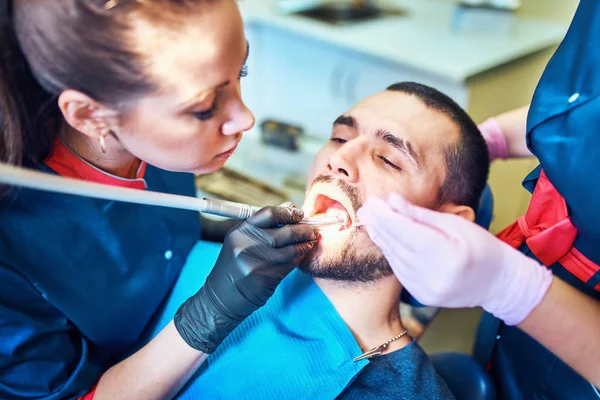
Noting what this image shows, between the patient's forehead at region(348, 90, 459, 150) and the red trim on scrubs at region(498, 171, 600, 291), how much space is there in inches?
9.5

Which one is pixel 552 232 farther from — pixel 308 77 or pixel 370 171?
pixel 308 77

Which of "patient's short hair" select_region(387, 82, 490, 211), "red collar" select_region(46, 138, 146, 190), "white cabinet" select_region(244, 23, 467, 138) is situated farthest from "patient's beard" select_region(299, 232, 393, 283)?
"white cabinet" select_region(244, 23, 467, 138)

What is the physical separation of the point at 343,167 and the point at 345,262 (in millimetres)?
205

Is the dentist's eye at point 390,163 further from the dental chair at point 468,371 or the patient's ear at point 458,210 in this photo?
the dental chair at point 468,371

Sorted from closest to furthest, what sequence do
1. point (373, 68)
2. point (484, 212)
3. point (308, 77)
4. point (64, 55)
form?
point (64, 55) → point (484, 212) → point (373, 68) → point (308, 77)

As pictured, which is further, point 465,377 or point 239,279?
point 465,377

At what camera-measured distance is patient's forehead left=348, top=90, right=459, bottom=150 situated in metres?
1.18

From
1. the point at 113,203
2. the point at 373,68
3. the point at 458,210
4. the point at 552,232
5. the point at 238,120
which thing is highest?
the point at 238,120

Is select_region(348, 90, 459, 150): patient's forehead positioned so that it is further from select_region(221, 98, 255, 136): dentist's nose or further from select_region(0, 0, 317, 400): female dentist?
select_region(221, 98, 255, 136): dentist's nose

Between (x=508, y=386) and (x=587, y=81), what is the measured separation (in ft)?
2.41

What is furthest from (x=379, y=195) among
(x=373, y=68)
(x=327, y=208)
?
(x=373, y=68)

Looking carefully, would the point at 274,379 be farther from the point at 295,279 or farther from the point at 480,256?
the point at 480,256

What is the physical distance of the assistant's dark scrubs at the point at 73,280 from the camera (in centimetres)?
89

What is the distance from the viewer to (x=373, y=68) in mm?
2277
